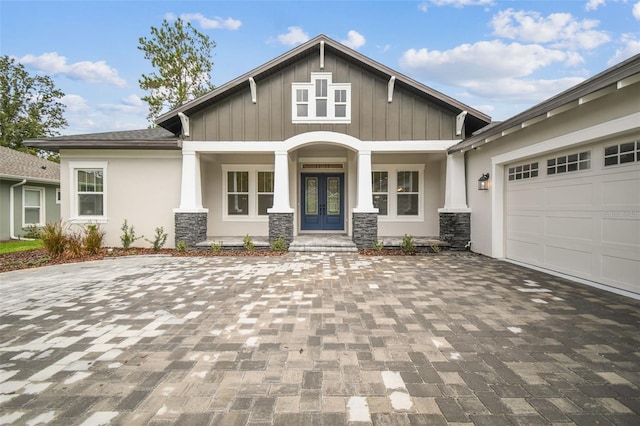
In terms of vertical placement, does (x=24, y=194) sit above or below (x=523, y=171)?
below

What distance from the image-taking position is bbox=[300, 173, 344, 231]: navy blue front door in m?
11.6

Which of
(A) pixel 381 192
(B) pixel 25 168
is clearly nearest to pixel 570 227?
(A) pixel 381 192

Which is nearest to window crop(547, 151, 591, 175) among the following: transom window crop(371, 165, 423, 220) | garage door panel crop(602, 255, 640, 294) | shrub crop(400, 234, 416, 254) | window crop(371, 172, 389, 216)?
garage door panel crop(602, 255, 640, 294)

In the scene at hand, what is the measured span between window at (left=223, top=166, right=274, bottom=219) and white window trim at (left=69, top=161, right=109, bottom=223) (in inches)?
148

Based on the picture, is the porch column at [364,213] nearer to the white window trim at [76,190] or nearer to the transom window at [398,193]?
the transom window at [398,193]

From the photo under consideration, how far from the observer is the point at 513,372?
250cm

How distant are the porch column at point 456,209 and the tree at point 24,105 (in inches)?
1185

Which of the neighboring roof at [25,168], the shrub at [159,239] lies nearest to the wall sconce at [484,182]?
the shrub at [159,239]

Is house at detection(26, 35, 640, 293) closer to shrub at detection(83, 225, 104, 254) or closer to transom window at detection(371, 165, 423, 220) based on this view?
transom window at detection(371, 165, 423, 220)

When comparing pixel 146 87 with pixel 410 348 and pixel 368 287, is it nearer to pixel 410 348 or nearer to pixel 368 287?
pixel 368 287

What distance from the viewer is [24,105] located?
23.4m

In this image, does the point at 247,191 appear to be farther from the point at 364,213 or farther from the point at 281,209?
the point at 364,213

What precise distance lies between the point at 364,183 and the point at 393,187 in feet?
7.59

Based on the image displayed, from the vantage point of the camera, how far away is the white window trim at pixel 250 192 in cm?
1104
